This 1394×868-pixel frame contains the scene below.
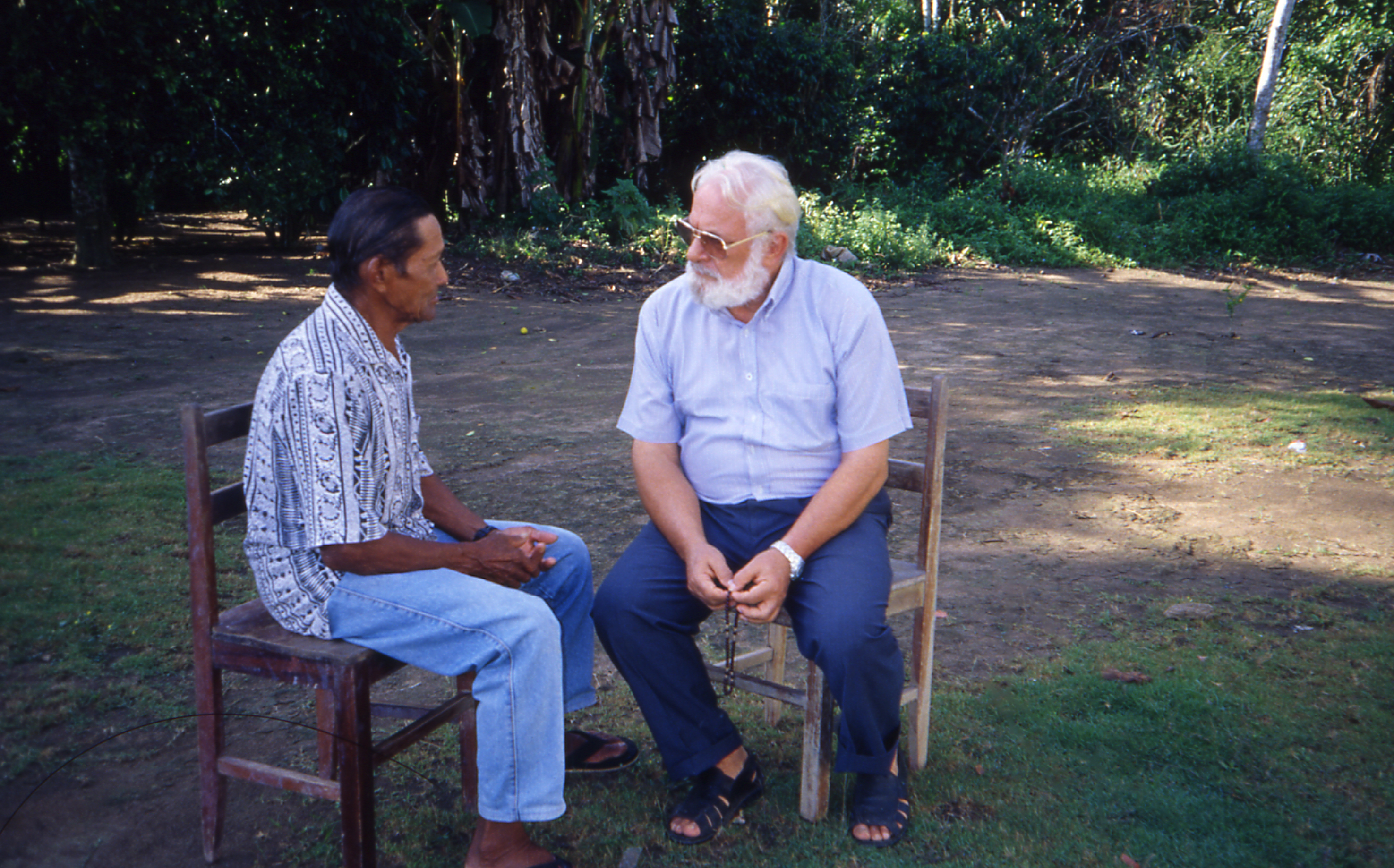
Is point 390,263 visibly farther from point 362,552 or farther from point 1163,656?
point 1163,656

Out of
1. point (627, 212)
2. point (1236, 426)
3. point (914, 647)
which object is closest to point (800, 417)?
point (914, 647)

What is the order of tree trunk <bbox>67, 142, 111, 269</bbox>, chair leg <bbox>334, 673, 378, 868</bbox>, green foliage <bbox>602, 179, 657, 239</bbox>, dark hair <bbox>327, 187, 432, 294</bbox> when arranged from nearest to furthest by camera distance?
chair leg <bbox>334, 673, 378, 868</bbox> → dark hair <bbox>327, 187, 432, 294</bbox> → tree trunk <bbox>67, 142, 111, 269</bbox> → green foliage <bbox>602, 179, 657, 239</bbox>

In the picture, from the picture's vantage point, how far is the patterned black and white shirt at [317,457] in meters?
2.22

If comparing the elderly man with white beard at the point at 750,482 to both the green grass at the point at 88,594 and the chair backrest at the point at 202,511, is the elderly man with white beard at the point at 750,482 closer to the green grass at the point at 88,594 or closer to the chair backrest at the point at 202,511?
the chair backrest at the point at 202,511

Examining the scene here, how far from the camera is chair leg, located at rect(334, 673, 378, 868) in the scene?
2.21 metres

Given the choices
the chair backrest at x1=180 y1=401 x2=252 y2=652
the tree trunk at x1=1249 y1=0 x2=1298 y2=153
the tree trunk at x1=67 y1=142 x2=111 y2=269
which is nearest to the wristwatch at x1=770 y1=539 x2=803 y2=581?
the chair backrest at x1=180 y1=401 x2=252 y2=652

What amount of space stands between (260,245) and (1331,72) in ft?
63.9

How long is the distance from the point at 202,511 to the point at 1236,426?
6.25 m

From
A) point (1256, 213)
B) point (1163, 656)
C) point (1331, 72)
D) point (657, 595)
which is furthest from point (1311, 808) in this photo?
point (1331, 72)

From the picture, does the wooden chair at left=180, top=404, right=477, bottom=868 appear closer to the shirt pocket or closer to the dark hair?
the dark hair

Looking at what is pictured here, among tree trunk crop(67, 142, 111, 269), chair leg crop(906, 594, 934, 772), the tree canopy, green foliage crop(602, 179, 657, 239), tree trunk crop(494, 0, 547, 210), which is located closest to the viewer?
chair leg crop(906, 594, 934, 772)

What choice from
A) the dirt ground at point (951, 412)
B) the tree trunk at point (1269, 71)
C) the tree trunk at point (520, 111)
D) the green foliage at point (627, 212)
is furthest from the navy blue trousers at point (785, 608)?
the tree trunk at point (1269, 71)

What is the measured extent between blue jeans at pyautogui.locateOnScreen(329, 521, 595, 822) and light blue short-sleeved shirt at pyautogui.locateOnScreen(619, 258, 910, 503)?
75cm

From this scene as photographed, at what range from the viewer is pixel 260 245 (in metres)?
14.9
